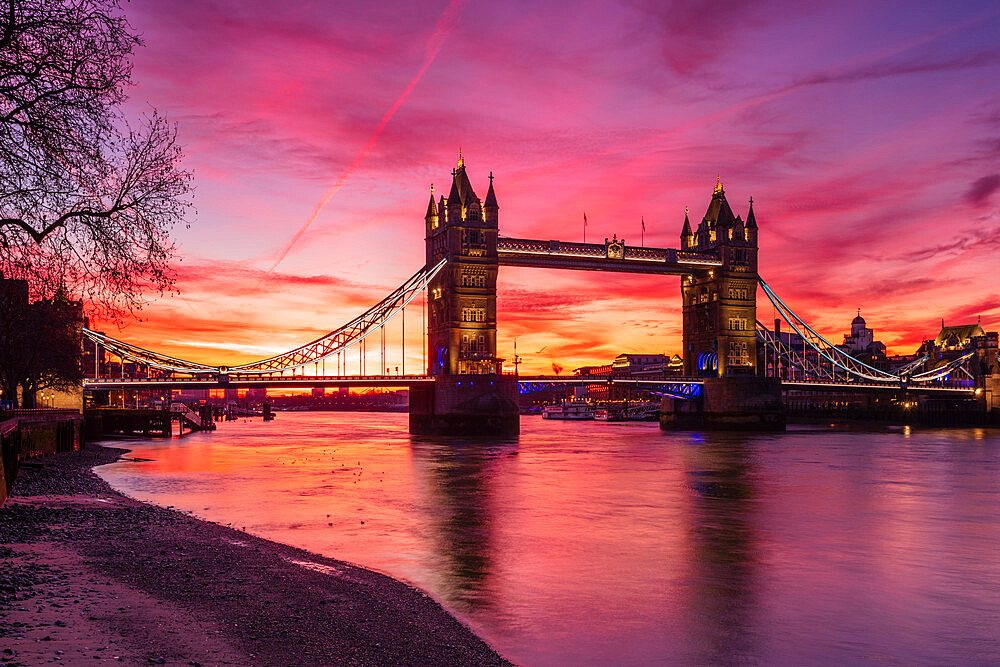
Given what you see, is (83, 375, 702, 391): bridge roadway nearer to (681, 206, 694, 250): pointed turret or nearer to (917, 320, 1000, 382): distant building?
(681, 206, 694, 250): pointed turret

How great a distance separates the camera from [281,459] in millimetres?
54531

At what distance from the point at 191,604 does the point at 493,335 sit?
66.5 meters

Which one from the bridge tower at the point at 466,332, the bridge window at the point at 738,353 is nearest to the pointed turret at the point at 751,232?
the bridge window at the point at 738,353

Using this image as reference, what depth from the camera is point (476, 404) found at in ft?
240

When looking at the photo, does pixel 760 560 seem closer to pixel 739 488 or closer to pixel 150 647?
pixel 150 647

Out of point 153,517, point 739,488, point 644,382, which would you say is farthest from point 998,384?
point 153,517

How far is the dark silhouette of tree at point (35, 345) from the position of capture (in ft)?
117

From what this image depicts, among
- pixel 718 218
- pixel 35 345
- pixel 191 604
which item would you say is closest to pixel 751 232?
pixel 718 218

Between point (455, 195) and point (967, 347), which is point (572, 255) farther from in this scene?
point (967, 347)

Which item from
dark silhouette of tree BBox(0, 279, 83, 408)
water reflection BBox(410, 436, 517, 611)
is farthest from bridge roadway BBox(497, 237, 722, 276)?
dark silhouette of tree BBox(0, 279, 83, 408)

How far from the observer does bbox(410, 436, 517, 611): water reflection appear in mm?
17000

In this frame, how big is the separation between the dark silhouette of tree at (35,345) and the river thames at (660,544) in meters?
6.93

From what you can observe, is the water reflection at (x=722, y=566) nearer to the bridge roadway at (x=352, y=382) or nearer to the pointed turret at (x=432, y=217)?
the bridge roadway at (x=352, y=382)

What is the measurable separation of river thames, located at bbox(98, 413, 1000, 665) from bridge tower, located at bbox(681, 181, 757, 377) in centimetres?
4173
